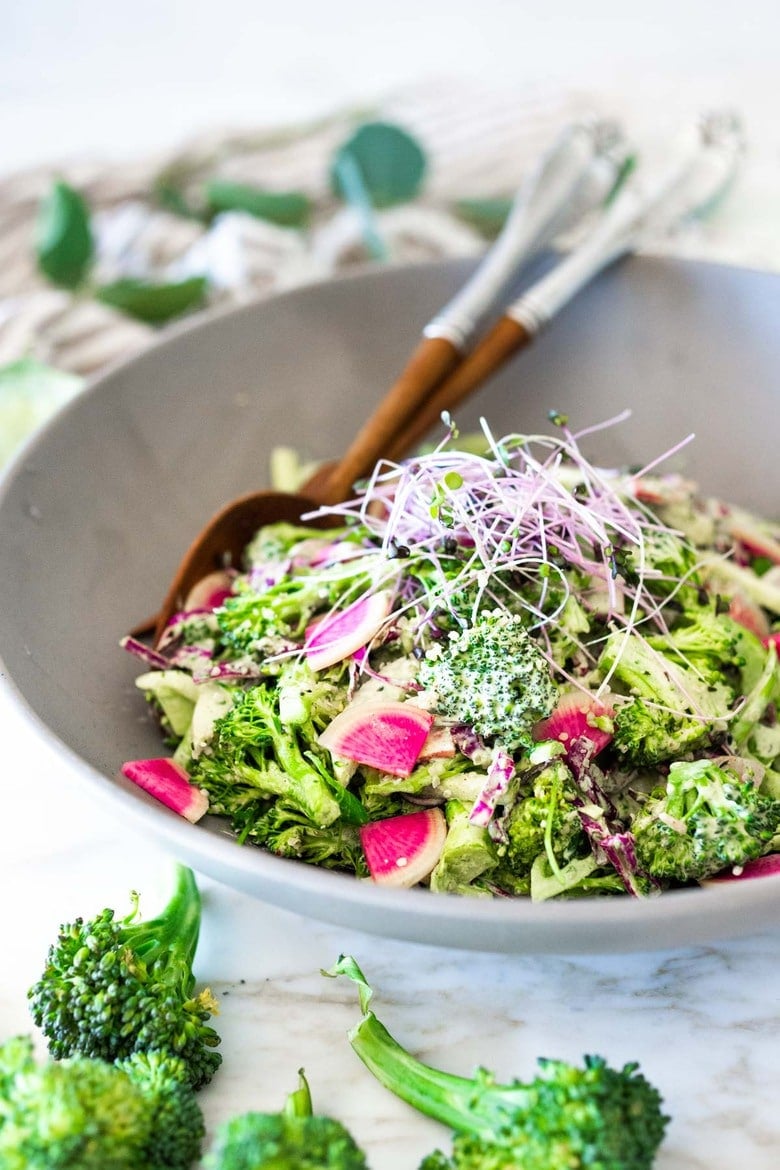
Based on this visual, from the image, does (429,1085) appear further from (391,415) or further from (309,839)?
(391,415)

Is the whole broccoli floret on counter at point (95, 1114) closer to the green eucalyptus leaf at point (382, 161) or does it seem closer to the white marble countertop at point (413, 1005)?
the white marble countertop at point (413, 1005)

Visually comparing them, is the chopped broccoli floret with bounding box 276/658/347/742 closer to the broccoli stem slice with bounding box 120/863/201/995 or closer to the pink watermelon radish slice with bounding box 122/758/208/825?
the pink watermelon radish slice with bounding box 122/758/208/825

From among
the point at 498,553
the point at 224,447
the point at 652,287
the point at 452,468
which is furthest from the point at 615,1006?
the point at 652,287

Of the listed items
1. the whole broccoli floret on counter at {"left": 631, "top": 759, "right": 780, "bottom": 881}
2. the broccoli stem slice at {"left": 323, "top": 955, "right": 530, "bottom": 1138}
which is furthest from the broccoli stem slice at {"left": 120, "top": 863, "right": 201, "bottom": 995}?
the whole broccoli floret on counter at {"left": 631, "top": 759, "right": 780, "bottom": 881}

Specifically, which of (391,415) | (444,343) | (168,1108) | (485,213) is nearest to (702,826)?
(168,1108)

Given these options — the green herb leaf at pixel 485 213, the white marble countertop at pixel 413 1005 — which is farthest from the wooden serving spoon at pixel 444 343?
the green herb leaf at pixel 485 213
